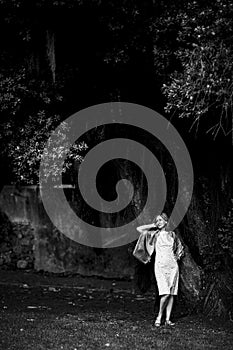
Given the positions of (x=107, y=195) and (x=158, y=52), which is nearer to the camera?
(x=158, y=52)

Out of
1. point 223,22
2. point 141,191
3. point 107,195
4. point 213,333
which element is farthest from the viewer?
point 107,195

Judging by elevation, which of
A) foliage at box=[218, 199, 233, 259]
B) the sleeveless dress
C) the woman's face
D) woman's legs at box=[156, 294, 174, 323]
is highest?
the woman's face

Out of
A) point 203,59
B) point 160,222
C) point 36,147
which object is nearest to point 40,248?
point 36,147

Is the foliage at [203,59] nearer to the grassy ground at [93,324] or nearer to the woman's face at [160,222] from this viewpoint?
the woman's face at [160,222]

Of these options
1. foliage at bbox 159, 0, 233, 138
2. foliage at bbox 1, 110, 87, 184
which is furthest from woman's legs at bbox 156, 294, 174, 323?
foliage at bbox 159, 0, 233, 138

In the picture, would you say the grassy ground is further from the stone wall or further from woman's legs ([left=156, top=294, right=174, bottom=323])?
the stone wall

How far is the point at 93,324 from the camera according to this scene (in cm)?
1039

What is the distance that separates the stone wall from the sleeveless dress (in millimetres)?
7029

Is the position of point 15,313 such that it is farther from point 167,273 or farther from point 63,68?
point 63,68

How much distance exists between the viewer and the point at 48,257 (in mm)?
18219

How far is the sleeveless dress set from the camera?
10.3 m

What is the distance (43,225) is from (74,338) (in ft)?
30.2

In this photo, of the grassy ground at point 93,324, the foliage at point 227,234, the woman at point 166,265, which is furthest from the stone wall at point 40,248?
the woman at point 166,265

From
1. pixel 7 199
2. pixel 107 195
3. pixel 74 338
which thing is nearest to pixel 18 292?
pixel 107 195
